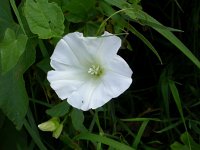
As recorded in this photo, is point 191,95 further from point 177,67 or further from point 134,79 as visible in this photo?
point 134,79

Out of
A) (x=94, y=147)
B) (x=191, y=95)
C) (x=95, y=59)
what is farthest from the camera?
(x=191, y=95)

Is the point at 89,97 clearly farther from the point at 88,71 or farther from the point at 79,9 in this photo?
the point at 79,9

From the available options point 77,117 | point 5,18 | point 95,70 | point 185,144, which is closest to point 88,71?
point 95,70

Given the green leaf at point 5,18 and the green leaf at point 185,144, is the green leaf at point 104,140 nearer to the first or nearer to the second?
the green leaf at point 185,144

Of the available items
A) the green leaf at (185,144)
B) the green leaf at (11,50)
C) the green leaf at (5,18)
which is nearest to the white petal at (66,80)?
the green leaf at (11,50)

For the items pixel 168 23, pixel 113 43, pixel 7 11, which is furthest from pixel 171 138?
pixel 7 11

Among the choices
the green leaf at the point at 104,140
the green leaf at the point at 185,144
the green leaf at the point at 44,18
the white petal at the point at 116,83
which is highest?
the green leaf at the point at 44,18

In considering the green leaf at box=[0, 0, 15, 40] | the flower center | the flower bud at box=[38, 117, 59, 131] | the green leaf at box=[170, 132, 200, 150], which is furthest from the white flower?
the green leaf at box=[170, 132, 200, 150]
